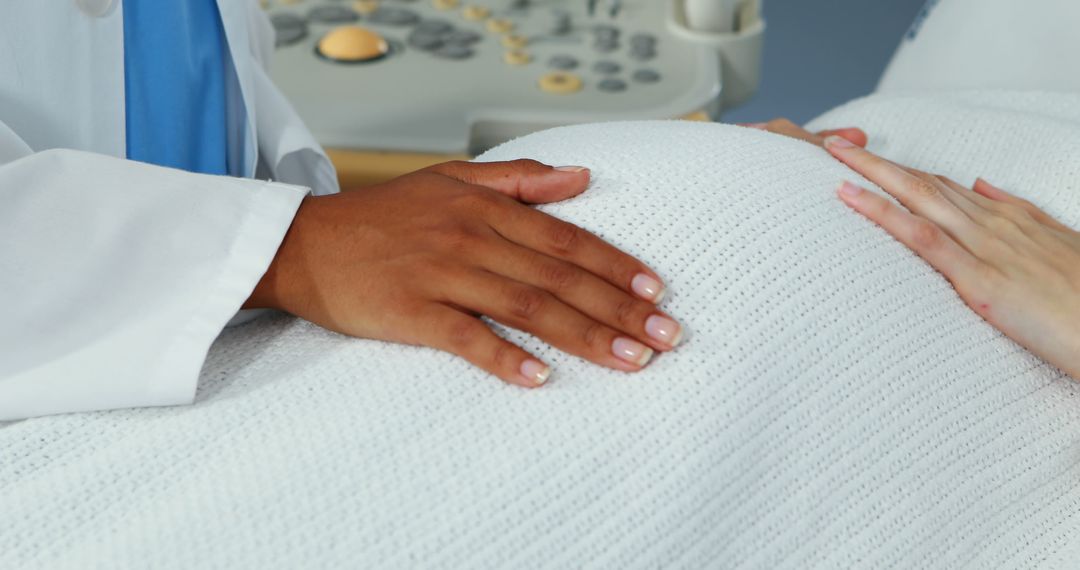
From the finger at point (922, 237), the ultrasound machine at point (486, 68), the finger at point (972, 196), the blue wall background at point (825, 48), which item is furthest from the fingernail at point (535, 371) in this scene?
the blue wall background at point (825, 48)

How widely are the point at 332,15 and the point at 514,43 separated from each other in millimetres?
264

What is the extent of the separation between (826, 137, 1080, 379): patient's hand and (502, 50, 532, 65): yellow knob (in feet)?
2.30

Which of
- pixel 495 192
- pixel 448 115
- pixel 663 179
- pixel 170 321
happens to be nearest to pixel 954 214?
pixel 663 179

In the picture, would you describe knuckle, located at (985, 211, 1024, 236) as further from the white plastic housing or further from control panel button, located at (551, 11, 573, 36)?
control panel button, located at (551, 11, 573, 36)

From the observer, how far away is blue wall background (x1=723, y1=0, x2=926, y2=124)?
2023 millimetres

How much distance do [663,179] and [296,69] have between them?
32.1 inches

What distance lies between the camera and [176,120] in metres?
0.88

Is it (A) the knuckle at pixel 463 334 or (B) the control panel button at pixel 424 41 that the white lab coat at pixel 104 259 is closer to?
(A) the knuckle at pixel 463 334

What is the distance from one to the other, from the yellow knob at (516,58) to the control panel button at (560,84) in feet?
0.19

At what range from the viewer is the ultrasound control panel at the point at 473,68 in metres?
1.27

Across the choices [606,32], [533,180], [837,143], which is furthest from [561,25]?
[533,180]

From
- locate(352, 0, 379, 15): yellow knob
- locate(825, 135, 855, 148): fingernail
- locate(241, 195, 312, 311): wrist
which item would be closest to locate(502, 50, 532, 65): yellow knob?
locate(352, 0, 379, 15): yellow knob

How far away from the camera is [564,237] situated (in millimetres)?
635

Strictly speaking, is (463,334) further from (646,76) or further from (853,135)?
(646,76)
